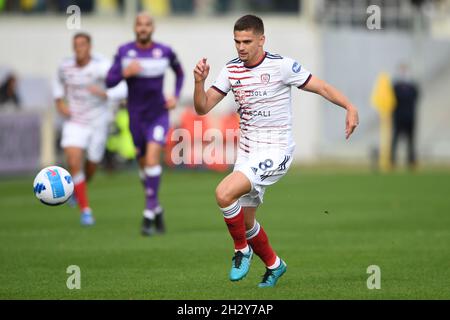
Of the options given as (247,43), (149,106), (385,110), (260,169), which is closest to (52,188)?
(260,169)

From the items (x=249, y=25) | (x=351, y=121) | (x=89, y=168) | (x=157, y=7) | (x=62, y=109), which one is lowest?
(x=157, y=7)

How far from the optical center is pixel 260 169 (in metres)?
10.3

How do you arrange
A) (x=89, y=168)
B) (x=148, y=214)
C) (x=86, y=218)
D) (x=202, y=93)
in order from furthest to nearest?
(x=89, y=168) → (x=86, y=218) → (x=148, y=214) → (x=202, y=93)

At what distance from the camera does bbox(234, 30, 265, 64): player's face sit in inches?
401

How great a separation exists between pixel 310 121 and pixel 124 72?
21.9m

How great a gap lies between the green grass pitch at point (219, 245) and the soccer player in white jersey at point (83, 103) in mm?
1034

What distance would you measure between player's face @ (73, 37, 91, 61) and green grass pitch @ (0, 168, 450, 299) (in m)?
2.45

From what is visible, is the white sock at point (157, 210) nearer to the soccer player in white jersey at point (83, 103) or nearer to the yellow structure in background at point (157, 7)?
the soccer player in white jersey at point (83, 103)

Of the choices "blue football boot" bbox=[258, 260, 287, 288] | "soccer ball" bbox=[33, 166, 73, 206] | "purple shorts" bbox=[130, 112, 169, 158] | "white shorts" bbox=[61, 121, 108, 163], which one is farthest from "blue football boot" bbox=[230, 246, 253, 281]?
"white shorts" bbox=[61, 121, 108, 163]

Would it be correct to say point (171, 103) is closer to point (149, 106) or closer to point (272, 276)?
point (149, 106)

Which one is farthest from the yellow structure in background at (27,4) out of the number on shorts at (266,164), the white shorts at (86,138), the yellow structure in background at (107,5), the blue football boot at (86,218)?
the number on shorts at (266,164)

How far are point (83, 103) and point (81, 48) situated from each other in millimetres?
918

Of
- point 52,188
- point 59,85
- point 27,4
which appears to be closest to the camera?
point 52,188

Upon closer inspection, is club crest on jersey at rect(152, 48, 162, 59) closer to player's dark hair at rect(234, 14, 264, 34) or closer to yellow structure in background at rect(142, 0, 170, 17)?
player's dark hair at rect(234, 14, 264, 34)
